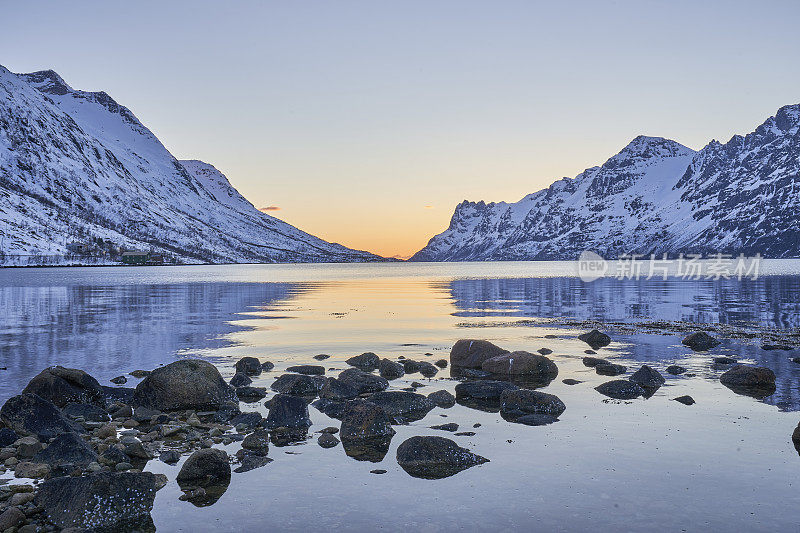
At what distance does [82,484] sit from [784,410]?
1974 cm

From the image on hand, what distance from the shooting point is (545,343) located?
1421 inches

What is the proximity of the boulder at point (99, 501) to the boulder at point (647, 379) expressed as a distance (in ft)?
59.3

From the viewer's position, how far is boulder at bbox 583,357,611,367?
27.9 metres

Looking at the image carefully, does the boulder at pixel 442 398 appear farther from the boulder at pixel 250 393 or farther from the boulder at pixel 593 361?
the boulder at pixel 593 361

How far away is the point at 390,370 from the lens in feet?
86.5

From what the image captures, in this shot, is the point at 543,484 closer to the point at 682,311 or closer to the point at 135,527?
the point at 135,527

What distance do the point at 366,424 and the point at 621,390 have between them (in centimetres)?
1019

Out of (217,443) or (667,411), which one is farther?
(667,411)

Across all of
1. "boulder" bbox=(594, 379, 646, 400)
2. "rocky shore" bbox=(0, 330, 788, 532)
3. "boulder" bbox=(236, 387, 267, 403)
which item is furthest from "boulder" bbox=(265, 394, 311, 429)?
"boulder" bbox=(594, 379, 646, 400)

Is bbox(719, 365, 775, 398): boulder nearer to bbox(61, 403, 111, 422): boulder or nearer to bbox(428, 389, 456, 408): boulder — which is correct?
bbox(428, 389, 456, 408): boulder

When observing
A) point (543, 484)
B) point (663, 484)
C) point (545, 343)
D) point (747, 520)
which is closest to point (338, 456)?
point (543, 484)

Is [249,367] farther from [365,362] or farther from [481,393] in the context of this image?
[481,393]

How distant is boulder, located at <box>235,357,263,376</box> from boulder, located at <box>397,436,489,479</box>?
13155 millimetres

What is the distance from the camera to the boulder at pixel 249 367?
88.2ft
